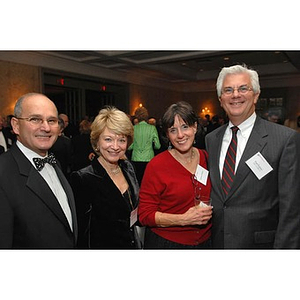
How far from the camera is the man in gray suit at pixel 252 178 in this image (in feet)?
5.28

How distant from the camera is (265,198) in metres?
1.65

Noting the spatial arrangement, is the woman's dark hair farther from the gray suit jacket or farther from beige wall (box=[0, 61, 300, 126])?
beige wall (box=[0, 61, 300, 126])

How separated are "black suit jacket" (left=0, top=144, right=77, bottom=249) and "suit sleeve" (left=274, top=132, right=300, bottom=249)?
115 centimetres

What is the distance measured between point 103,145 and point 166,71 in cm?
981

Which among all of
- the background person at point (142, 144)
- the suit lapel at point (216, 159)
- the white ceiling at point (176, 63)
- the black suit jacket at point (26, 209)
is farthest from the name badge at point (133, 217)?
the white ceiling at point (176, 63)

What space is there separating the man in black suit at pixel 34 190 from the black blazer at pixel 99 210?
0.08 meters

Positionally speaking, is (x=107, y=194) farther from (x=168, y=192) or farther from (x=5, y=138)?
(x=5, y=138)

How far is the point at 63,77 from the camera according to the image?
314 inches

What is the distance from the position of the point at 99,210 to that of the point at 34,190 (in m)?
0.45

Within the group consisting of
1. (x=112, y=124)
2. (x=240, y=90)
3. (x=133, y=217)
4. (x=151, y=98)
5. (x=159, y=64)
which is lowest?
(x=133, y=217)

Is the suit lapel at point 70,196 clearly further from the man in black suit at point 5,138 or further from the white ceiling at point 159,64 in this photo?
the white ceiling at point 159,64

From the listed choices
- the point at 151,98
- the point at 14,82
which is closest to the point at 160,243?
the point at 14,82

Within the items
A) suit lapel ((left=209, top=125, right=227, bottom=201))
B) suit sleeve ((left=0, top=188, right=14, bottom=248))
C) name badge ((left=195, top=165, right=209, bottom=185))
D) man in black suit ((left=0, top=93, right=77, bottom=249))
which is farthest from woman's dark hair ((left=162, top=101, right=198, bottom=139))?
suit sleeve ((left=0, top=188, right=14, bottom=248))

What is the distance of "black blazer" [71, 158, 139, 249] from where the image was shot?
1729mm
